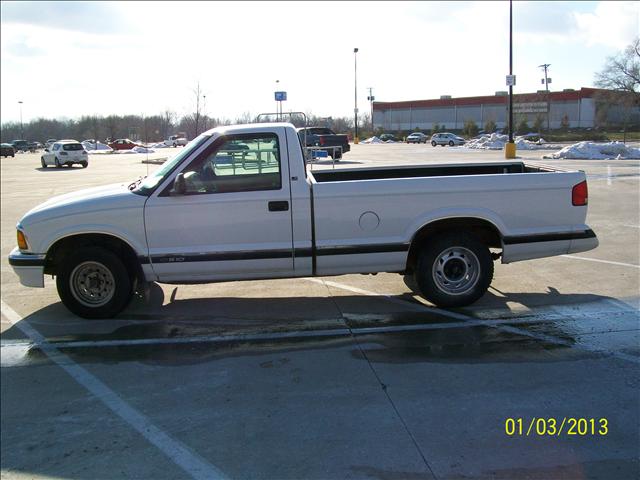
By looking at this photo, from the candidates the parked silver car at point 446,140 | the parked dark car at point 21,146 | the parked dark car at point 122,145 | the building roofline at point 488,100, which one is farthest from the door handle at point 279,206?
the building roofline at point 488,100

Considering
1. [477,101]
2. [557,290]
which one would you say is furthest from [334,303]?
[477,101]

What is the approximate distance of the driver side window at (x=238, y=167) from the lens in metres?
5.69

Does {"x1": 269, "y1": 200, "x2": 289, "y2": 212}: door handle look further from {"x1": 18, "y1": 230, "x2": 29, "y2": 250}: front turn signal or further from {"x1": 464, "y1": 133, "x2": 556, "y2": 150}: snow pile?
{"x1": 464, "y1": 133, "x2": 556, "y2": 150}: snow pile

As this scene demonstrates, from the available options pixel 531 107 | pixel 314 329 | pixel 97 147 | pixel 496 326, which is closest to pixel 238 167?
pixel 314 329

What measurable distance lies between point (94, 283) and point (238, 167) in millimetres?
1951

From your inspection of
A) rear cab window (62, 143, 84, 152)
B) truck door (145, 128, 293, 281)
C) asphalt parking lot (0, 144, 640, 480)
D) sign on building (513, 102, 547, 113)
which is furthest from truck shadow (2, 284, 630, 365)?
sign on building (513, 102, 547, 113)

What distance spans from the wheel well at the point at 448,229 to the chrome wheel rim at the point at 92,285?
3177mm

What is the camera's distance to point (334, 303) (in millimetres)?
6383

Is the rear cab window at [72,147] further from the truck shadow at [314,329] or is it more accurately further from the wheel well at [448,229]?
the wheel well at [448,229]

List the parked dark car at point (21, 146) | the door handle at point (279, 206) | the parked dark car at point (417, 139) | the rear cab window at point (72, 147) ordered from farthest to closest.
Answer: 1. the parked dark car at point (417, 139)
2. the parked dark car at point (21, 146)
3. the rear cab window at point (72, 147)
4. the door handle at point (279, 206)

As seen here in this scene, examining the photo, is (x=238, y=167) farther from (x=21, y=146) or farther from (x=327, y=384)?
(x=21, y=146)

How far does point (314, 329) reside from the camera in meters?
5.52
